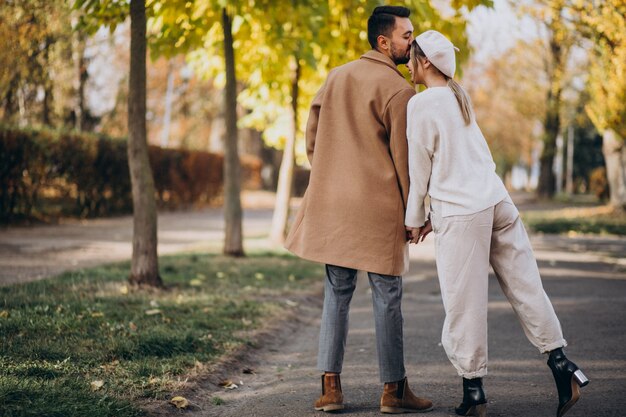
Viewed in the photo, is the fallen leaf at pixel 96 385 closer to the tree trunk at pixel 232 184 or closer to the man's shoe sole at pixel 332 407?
the man's shoe sole at pixel 332 407

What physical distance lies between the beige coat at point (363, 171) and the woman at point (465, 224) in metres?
0.11

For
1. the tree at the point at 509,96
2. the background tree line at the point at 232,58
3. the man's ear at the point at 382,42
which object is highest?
the tree at the point at 509,96

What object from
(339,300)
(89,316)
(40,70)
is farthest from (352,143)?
(40,70)

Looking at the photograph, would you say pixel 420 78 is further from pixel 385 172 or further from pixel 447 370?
pixel 447 370

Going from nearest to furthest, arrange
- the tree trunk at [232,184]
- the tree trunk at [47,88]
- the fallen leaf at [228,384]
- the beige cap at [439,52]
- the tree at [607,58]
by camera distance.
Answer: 1. the beige cap at [439,52]
2. the fallen leaf at [228,384]
3. the tree trunk at [232,184]
4. the tree at [607,58]
5. the tree trunk at [47,88]

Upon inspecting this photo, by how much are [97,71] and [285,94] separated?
14709 millimetres

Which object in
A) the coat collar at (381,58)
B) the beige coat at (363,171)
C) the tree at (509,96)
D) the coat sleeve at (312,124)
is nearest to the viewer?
the beige coat at (363,171)

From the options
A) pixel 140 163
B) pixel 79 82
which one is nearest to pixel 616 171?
pixel 79 82

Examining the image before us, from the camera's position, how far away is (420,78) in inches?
166

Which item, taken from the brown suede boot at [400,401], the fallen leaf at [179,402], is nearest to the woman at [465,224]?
the brown suede boot at [400,401]

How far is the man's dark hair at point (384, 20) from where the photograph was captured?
436 centimetres

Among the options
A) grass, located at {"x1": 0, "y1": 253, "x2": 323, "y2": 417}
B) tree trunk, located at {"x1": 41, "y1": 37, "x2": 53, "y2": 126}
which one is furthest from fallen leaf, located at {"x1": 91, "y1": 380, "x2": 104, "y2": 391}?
tree trunk, located at {"x1": 41, "y1": 37, "x2": 53, "y2": 126}

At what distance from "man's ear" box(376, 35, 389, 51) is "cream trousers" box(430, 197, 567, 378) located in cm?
94

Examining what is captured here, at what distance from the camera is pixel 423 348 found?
6152 mm
